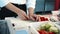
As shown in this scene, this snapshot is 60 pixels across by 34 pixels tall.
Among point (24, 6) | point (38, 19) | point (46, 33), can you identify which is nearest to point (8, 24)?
point (46, 33)

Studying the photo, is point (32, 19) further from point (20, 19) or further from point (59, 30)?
point (59, 30)

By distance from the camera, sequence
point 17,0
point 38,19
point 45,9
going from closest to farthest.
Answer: point 38,19
point 17,0
point 45,9

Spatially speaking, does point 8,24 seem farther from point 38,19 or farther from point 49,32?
point 38,19

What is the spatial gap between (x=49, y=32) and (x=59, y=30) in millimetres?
74

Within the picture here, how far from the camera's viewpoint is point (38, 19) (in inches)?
51.8

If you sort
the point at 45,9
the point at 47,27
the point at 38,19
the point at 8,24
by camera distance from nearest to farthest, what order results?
1. the point at 8,24
2. the point at 47,27
3. the point at 38,19
4. the point at 45,9

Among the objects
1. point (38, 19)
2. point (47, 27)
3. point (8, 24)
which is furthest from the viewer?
point (38, 19)

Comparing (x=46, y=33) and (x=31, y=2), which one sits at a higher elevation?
(x=31, y=2)

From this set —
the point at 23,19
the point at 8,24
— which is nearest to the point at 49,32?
the point at 8,24

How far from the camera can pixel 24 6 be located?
1.68 m

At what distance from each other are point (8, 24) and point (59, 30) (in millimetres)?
363

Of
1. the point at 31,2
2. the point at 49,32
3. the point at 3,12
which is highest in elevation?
the point at 31,2

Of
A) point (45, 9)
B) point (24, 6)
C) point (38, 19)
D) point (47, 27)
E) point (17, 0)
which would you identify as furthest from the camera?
point (45, 9)

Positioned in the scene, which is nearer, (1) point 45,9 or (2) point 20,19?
(2) point 20,19
